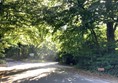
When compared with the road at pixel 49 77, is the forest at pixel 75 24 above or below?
above

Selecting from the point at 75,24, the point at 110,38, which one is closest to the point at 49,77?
the point at 75,24

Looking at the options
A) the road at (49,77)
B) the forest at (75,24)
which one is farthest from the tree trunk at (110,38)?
the road at (49,77)

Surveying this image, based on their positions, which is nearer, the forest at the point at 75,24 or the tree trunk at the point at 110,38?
the forest at the point at 75,24

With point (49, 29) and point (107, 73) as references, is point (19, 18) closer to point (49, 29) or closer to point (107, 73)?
point (49, 29)

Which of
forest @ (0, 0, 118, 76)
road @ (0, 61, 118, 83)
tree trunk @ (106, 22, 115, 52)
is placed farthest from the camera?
tree trunk @ (106, 22, 115, 52)

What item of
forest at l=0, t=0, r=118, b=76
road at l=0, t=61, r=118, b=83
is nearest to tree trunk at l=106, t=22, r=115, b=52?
forest at l=0, t=0, r=118, b=76

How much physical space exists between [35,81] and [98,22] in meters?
7.37

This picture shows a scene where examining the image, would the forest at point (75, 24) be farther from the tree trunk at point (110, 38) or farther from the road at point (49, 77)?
the road at point (49, 77)

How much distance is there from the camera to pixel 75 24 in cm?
1988

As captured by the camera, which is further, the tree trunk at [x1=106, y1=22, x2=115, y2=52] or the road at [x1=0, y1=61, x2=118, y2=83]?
the tree trunk at [x1=106, y1=22, x2=115, y2=52]

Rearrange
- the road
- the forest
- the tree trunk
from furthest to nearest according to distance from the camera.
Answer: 1. the tree trunk
2. the forest
3. the road

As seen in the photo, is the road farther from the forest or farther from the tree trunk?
the tree trunk

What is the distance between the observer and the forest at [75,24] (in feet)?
58.7

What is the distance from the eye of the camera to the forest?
58.7ft
